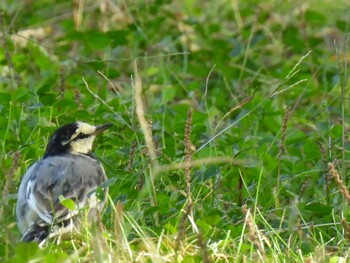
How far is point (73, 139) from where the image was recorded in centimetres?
707

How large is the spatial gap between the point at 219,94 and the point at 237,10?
163cm

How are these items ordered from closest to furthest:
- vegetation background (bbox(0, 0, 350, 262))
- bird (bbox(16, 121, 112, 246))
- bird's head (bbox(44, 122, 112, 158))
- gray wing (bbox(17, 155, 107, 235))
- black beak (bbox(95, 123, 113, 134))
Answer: vegetation background (bbox(0, 0, 350, 262)), bird (bbox(16, 121, 112, 246)), gray wing (bbox(17, 155, 107, 235)), bird's head (bbox(44, 122, 112, 158)), black beak (bbox(95, 123, 113, 134))

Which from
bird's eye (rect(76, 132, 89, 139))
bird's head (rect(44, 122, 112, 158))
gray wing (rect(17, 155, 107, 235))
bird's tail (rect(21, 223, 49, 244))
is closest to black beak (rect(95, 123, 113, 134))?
bird's head (rect(44, 122, 112, 158))

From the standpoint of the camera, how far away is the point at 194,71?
9789mm

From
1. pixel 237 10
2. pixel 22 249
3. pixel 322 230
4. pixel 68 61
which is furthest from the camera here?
pixel 237 10

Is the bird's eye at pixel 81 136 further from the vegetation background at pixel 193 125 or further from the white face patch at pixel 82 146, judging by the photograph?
the vegetation background at pixel 193 125

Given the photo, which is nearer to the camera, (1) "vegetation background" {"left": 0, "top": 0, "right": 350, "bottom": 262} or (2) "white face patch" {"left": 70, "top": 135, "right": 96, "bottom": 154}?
(1) "vegetation background" {"left": 0, "top": 0, "right": 350, "bottom": 262}

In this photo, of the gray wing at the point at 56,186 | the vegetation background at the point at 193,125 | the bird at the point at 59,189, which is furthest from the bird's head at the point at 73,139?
the gray wing at the point at 56,186

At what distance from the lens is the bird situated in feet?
19.4

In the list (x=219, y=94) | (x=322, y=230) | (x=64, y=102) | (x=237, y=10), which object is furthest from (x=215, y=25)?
(x=322, y=230)

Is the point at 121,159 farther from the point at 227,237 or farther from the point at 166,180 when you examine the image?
the point at 227,237

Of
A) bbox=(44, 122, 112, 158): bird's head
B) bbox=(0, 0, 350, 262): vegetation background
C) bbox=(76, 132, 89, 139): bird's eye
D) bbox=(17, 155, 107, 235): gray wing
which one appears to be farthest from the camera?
bbox=(76, 132, 89, 139): bird's eye

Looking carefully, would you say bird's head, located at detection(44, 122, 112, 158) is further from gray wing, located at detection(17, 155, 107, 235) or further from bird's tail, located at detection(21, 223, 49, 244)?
bird's tail, located at detection(21, 223, 49, 244)

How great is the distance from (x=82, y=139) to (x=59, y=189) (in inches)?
33.6
